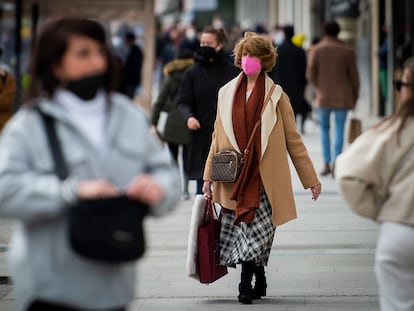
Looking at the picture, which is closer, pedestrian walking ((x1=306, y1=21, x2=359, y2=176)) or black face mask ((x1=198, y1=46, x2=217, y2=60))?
black face mask ((x1=198, y1=46, x2=217, y2=60))

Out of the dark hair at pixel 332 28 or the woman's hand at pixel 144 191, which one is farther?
the dark hair at pixel 332 28

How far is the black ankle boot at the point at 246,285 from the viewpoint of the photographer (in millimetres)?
7953

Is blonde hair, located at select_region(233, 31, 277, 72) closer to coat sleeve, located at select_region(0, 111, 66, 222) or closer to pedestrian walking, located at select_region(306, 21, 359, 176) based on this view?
coat sleeve, located at select_region(0, 111, 66, 222)

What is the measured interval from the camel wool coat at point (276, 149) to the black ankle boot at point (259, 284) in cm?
33

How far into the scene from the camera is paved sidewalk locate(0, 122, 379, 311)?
8.03 metres

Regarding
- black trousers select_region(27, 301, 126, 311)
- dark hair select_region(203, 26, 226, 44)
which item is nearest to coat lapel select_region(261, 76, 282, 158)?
dark hair select_region(203, 26, 226, 44)

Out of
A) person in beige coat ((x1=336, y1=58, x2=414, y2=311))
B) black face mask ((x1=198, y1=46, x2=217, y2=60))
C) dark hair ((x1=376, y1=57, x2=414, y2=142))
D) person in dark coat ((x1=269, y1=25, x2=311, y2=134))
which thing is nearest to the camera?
person in beige coat ((x1=336, y1=58, x2=414, y2=311))

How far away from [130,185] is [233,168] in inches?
147

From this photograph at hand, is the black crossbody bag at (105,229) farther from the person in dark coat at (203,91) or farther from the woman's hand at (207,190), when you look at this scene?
the person in dark coat at (203,91)

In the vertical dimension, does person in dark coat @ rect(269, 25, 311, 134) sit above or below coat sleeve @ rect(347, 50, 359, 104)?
below

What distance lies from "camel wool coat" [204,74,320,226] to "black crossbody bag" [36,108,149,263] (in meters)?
3.85

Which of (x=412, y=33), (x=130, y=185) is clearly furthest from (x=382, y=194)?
(x=412, y=33)

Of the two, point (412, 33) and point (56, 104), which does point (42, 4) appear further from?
point (56, 104)

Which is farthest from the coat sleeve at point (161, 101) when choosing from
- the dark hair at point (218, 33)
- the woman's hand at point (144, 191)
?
the woman's hand at point (144, 191)
